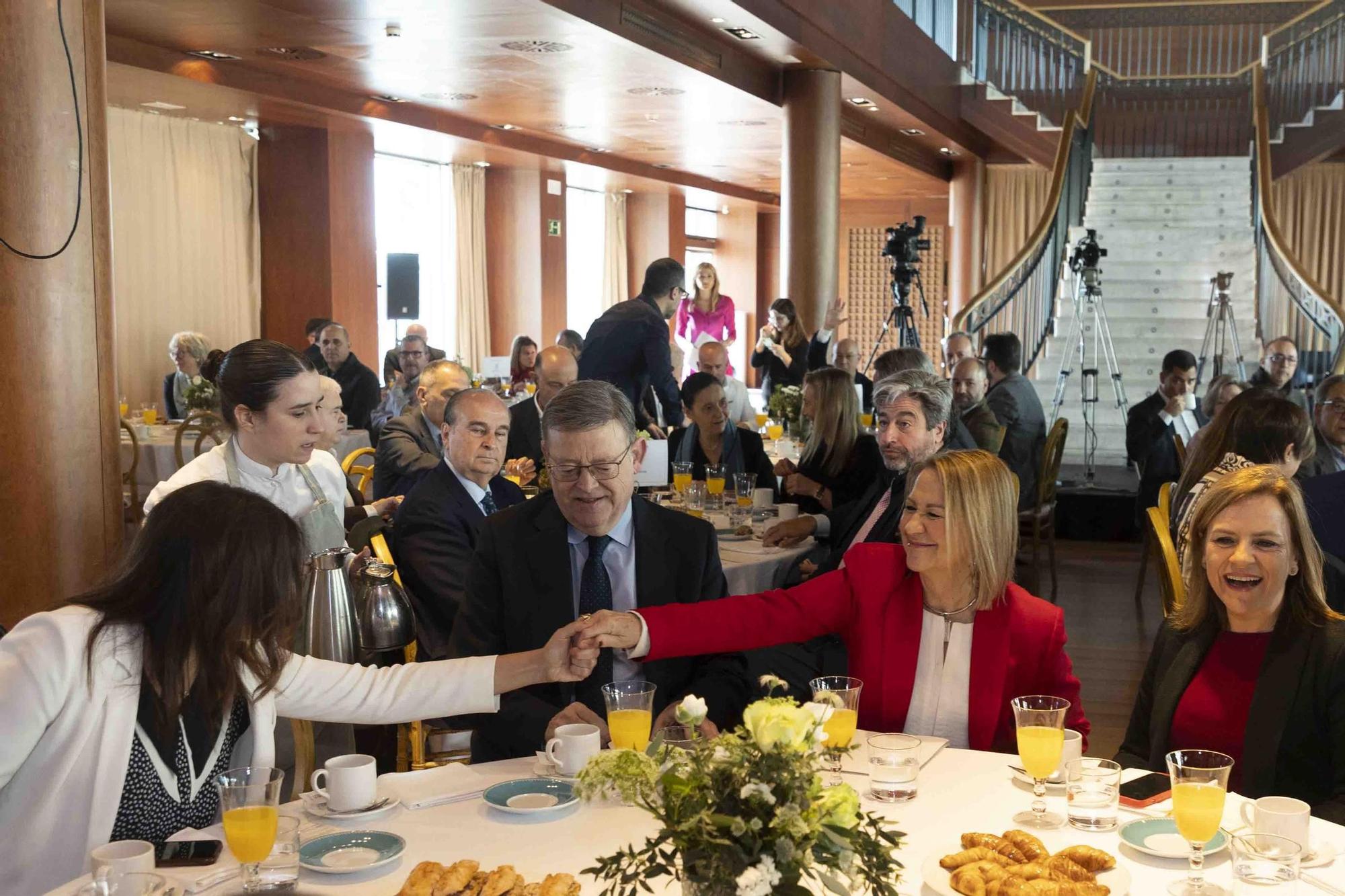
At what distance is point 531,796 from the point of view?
72.4 inches

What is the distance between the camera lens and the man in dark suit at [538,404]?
5750 mm

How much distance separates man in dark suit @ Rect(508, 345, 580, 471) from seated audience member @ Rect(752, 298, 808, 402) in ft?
9.64

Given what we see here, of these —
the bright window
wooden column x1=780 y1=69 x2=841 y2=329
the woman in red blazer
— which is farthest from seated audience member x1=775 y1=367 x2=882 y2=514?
the bright window

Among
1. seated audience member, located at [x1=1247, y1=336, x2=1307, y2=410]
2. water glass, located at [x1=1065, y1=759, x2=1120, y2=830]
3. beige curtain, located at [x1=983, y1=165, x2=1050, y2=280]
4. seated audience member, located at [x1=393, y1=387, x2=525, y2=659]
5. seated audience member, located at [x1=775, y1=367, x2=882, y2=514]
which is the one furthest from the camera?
beige curtain, located at [x1=983, y1=165, x2=1050, y2=280]

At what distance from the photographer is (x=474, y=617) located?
2.57 metres

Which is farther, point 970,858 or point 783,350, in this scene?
point 783,350

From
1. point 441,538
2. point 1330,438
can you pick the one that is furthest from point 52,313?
point 1330,438

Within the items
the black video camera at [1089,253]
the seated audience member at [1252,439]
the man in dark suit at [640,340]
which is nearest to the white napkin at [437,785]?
the seated audience member at [1252,439]

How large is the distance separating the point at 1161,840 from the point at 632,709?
2.45 feet

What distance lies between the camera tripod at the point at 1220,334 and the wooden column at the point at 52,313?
8.47m

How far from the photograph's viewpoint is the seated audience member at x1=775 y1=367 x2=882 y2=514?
512 cm

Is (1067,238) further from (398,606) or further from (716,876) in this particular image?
(716,876)

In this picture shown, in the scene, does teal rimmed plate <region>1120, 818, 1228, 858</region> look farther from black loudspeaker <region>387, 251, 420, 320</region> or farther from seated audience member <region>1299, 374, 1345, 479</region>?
black loudspeaker <region>387, 251, 420, 320</region>

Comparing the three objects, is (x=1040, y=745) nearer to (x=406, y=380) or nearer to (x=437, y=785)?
(x=437, y=785)
